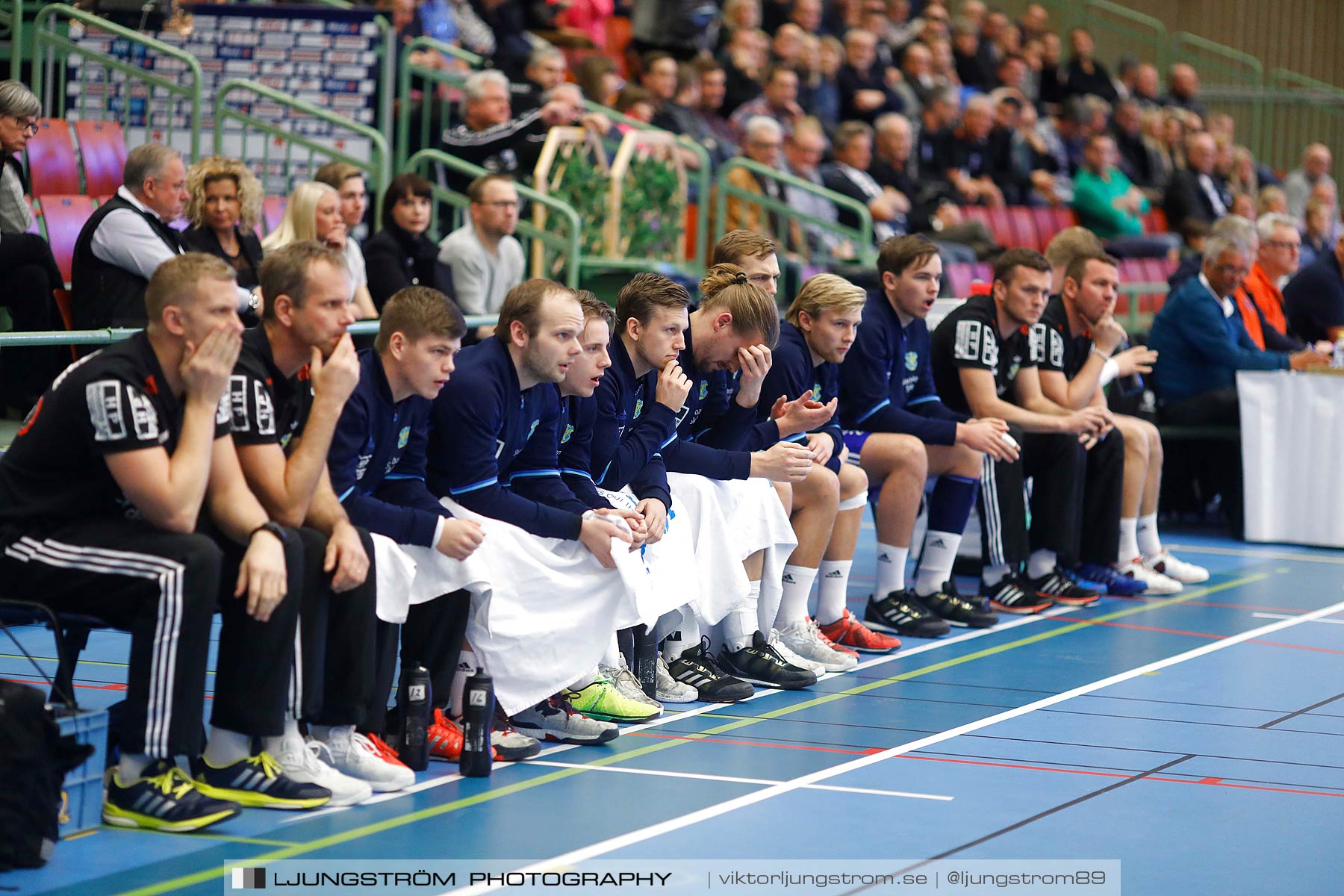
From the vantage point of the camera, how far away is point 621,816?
4.36m

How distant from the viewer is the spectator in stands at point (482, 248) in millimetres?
8922

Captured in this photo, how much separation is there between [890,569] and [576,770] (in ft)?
8.69

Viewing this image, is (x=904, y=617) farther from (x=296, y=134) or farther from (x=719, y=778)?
(x=296, y=134)

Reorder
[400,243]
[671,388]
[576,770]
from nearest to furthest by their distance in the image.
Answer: [576,770] → [671,388] → [400,243]

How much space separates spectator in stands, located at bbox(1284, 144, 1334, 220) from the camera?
17.4m

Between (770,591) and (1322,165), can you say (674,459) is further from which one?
(1322,165)

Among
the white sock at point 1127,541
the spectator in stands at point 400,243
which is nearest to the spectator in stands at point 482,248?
the spectator in stands at point 400,243

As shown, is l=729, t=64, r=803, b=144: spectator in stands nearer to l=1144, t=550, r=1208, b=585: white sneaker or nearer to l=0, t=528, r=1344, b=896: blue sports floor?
l=1144, t=550, r=1208, b=585: white sneaker

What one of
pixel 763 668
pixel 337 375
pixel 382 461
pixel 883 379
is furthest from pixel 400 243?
pixel 337 375

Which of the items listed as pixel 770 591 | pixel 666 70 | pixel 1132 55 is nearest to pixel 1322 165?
pixel 1132 55

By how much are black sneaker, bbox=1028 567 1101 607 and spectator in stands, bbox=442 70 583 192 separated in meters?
4.36

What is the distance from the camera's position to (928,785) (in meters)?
4.76

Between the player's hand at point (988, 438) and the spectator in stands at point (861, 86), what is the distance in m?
8.68

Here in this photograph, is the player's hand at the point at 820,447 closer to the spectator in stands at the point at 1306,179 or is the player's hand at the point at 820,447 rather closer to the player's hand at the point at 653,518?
the player's hand at the point at 653,518
